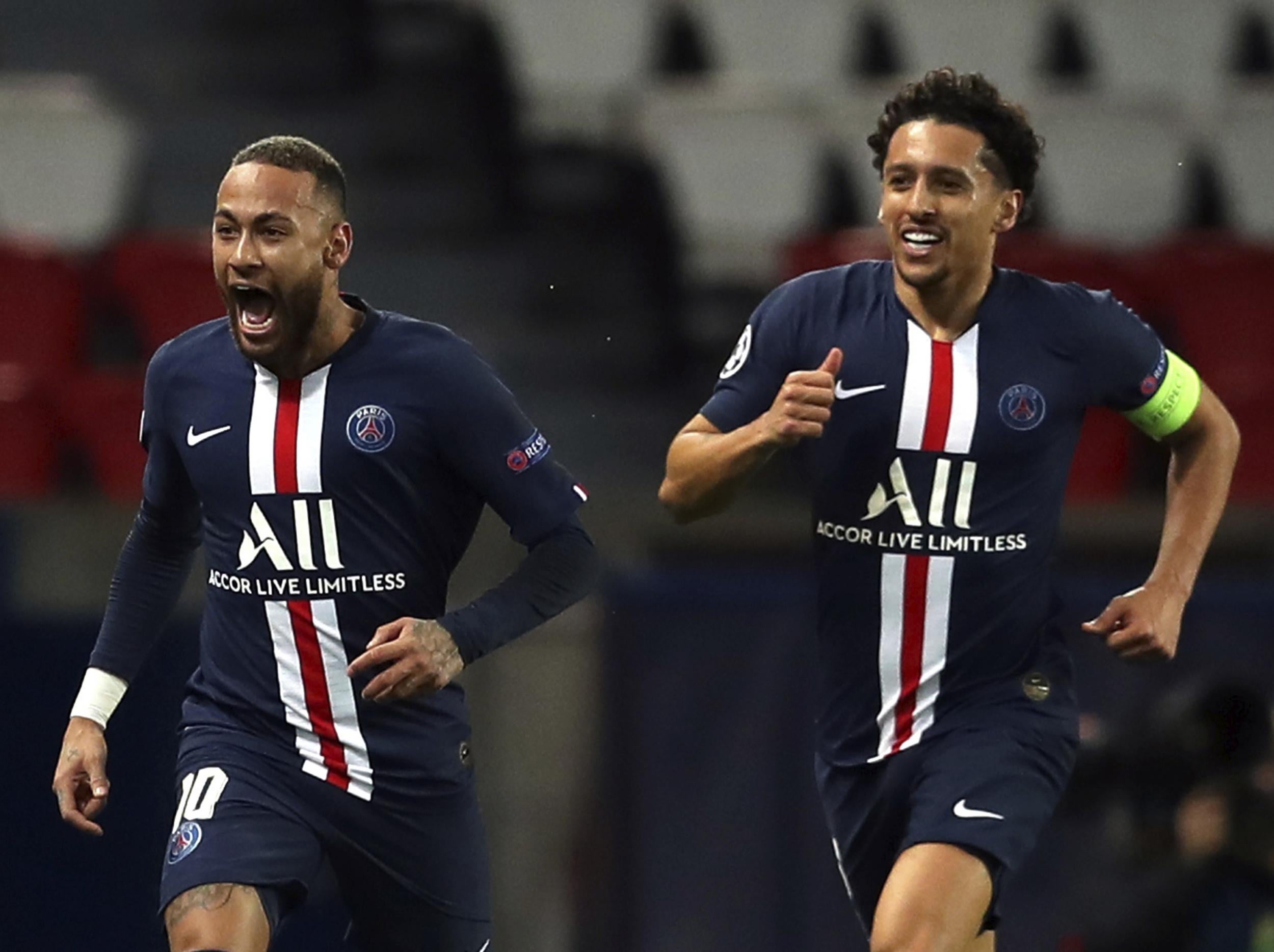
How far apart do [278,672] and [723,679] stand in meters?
2.45

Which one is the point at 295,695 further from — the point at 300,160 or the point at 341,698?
the point at 300,160

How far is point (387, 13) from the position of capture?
33.4 feet

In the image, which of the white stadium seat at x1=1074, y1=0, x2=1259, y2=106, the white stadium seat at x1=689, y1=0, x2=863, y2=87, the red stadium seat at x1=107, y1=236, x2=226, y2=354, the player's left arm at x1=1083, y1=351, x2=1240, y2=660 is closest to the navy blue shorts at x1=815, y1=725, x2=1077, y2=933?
the player's left arm at x1=1083, y1=351, x2=1240, y2=660

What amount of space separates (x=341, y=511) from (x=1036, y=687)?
143 centimetres

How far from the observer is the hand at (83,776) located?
14.7ft

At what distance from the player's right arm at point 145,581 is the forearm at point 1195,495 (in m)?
1.96

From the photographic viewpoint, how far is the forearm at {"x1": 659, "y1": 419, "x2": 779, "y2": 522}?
4.43 metres

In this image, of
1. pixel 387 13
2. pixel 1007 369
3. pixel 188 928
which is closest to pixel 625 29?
pixel 387 13

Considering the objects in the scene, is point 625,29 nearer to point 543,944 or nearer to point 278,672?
point 543,944

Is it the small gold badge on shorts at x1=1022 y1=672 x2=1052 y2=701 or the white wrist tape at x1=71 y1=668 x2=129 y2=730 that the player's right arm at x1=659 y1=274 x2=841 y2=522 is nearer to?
the small gold badge on shorts at x1=1022 y1=672 x2=1052 y2=701

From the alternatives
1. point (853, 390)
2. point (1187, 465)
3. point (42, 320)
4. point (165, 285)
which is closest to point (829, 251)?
point (165, 285)

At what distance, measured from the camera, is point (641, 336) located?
30.4 ft

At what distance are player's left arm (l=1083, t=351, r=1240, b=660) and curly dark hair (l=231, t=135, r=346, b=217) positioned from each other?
1689 mm

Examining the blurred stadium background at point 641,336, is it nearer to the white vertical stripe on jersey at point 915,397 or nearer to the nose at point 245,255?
the white vertical stripe on jersey at point 915,397
